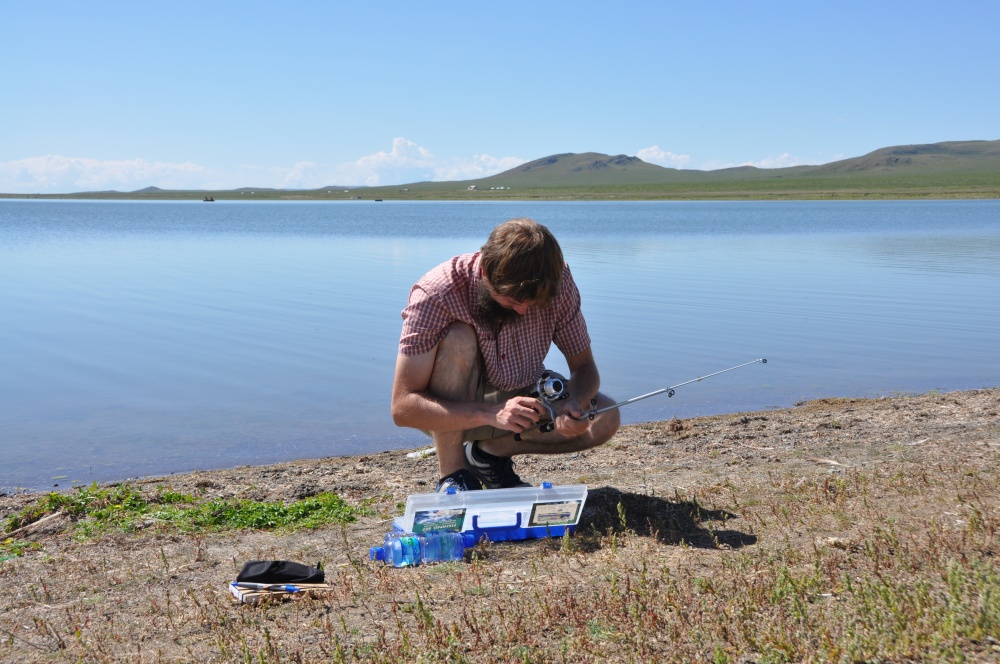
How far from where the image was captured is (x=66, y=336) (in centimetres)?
1291

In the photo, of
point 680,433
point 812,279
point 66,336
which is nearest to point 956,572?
point 680,433

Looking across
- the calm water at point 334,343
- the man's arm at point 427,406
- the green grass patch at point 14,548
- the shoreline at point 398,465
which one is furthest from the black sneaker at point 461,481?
the calm water at point 334,343

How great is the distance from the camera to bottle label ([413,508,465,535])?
14.3 ft

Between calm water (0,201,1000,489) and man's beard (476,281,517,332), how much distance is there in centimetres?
342

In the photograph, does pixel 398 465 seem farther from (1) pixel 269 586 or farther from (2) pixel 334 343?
A: (2) pixel 334 343

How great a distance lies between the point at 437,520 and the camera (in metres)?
4.37

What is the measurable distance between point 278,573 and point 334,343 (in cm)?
849

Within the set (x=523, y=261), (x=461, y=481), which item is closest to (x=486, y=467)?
(x=461, y=481)

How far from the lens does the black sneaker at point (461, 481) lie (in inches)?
189

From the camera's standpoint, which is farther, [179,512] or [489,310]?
[179,512]

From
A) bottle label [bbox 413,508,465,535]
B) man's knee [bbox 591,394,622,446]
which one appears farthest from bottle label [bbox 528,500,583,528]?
man's knee [bbox 591,394,622,446]

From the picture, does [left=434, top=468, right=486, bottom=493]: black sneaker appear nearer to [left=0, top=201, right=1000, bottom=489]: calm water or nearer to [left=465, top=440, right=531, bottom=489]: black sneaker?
[left=465, top=440, right=531, bottom=489]: black sneaker

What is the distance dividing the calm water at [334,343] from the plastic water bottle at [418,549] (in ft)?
11.8

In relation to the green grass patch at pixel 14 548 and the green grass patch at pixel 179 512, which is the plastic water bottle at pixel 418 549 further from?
the green grass patch at pixel 14 548
